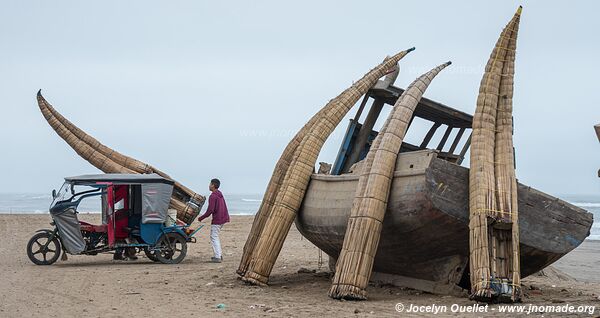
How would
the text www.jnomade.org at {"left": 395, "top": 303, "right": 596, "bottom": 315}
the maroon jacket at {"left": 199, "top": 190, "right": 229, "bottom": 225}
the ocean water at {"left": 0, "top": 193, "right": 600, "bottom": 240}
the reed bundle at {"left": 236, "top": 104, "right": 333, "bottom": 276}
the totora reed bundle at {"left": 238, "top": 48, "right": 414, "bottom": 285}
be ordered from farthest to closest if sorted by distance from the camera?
the ocean water at {"left": 0, "top": 193, "right": 600, "bottom": 240}, the maroon jacket at {"left": 199, "top": 190, "right": 229, "bottom": 225}, the reed bundle at {"left": 236, "top": 104, "right": 333, "bottom": 276}, the totora reed bundle at {"left": 238, "top": 48, "right": 414, "bottom": 285}, the text www.jnomade.org at {"left": 395, "top": 303, "right": 596, "bottom": 315}

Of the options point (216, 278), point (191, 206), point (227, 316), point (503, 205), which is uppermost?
point (191, 206)

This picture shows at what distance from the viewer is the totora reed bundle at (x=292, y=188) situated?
519 inches

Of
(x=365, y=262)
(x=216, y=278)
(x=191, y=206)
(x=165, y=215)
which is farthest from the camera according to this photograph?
(x=191, y=206)

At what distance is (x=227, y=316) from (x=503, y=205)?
367 centimetres

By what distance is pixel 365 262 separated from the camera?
10961 mm

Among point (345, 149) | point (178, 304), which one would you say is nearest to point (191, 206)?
point (345, 149)

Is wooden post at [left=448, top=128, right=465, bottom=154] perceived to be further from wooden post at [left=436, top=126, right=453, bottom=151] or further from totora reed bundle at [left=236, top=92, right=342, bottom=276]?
totora reed bundle at [left=236, top=92, right=342, bottom=276]

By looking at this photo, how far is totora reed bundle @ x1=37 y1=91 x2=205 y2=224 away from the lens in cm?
2042

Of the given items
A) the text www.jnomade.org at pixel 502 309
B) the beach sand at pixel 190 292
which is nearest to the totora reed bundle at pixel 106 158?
the beach sand at pixel 190 292

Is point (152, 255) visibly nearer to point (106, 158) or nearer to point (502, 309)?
point (106, 158)

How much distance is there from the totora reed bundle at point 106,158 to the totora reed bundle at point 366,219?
9194 millimetres

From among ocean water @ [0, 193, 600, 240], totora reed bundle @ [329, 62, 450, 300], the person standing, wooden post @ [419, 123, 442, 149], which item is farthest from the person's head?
ocean water @ [0, 193, 600, 240]

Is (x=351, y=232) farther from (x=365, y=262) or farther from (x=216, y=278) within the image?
(x=216, y=278)

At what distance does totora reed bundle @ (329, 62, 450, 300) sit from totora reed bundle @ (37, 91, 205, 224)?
9.19 m
